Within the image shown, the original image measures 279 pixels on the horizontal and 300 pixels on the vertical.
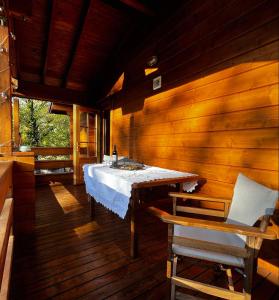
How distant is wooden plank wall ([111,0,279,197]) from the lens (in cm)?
170

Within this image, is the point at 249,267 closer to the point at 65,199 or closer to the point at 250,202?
the point at 250,202

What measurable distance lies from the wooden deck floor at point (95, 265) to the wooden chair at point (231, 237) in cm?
20

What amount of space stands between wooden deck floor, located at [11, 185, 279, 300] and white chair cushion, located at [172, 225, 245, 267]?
202 mm

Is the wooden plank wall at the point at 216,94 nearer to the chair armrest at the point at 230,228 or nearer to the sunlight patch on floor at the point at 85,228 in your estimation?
the chair armrest at the point at 230,228

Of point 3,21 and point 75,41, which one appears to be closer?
point 3,21

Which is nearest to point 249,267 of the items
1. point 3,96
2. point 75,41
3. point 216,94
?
point 216,94

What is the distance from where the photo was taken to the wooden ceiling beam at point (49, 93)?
4.61 meters

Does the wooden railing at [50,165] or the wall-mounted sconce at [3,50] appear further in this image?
the wooden railing at [50,165]

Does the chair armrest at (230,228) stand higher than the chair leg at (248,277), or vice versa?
the chair armrest at (230,228)

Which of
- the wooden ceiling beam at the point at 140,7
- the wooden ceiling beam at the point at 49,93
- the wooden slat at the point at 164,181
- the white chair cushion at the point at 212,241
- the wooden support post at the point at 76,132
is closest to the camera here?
the white chair cushion at the point at 212,241

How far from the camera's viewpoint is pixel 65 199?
12.4 feet

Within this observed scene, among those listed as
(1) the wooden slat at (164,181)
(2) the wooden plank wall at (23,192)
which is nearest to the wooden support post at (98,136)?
(2) the wooden plank wall at (23,192)

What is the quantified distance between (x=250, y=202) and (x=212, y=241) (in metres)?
0.39

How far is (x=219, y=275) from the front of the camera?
1.58 m
